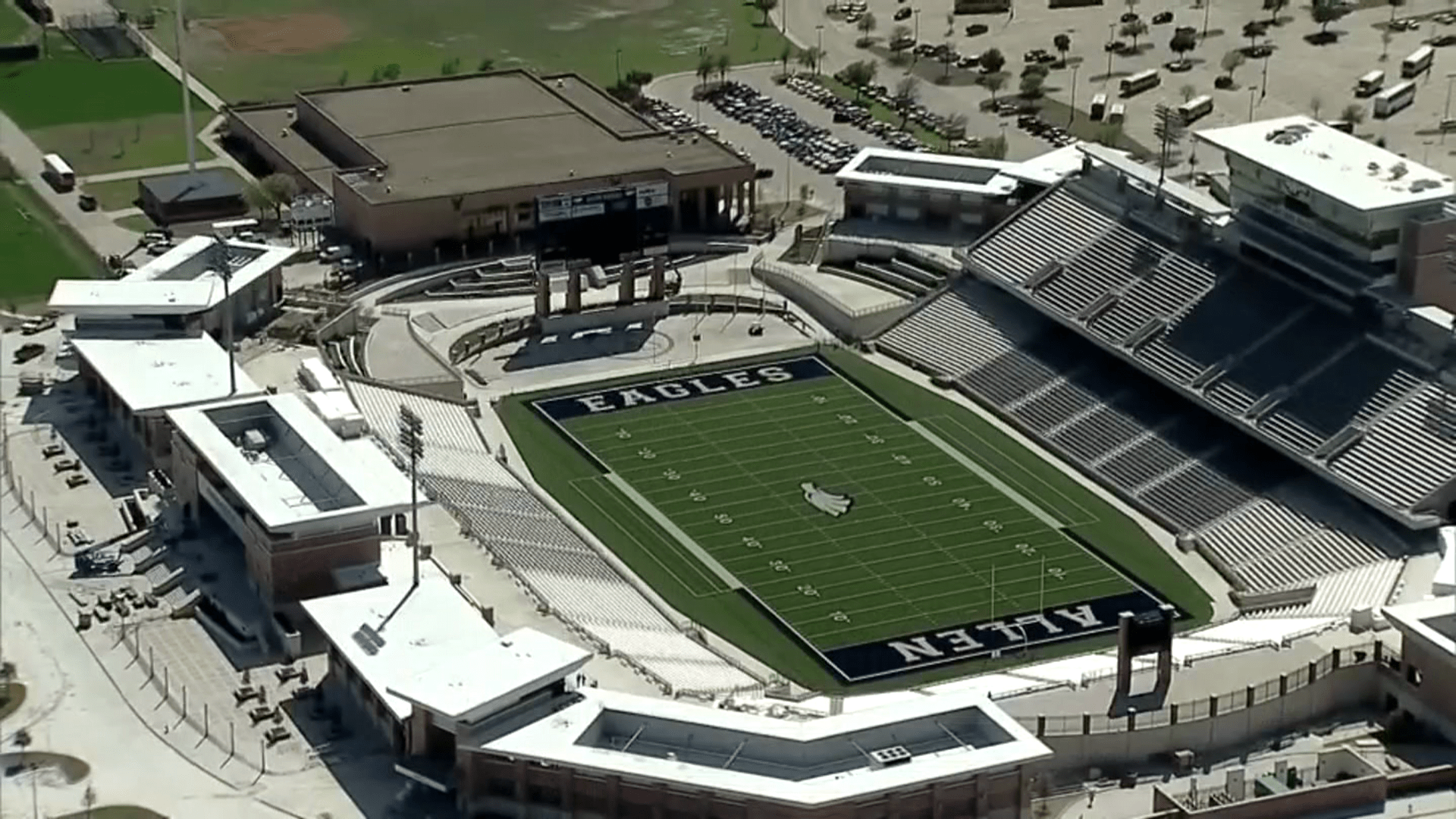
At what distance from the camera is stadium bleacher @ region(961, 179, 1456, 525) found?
365ft

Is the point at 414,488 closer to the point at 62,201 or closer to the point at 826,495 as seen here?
the point at 826,495

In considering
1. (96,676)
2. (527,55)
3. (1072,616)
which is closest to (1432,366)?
(1072,616)

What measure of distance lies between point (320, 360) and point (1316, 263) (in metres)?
42.7

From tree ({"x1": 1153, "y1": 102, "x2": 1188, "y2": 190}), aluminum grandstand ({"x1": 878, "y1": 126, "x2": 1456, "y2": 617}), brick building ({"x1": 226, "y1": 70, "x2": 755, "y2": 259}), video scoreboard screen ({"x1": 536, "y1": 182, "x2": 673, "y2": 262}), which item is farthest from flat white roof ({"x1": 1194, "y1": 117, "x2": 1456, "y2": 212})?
brick building ({"x1": 226, "y1": 70, "x2": 755, "y2": 259})

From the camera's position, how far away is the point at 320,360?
414ft

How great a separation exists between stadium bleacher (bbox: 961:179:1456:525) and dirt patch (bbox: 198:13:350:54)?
6406cm

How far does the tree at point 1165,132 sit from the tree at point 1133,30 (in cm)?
1439

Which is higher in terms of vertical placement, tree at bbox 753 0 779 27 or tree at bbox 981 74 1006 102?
tree at bbox 981 74 1006 102

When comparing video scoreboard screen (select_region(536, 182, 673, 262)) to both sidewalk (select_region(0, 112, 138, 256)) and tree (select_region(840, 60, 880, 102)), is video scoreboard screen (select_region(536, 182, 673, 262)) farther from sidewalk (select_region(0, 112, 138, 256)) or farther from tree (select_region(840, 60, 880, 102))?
tree (select_region(840, 60, 880, 102))

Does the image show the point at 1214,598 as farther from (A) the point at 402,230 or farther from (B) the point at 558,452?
(A) the point at 402,230

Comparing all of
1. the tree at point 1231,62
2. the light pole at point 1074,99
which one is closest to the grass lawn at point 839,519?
the light pole at point 1074,99

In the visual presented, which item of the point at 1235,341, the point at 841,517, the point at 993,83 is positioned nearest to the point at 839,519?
the point at 841,517

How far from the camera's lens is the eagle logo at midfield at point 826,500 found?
116188 mm

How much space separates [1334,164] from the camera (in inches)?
4670
